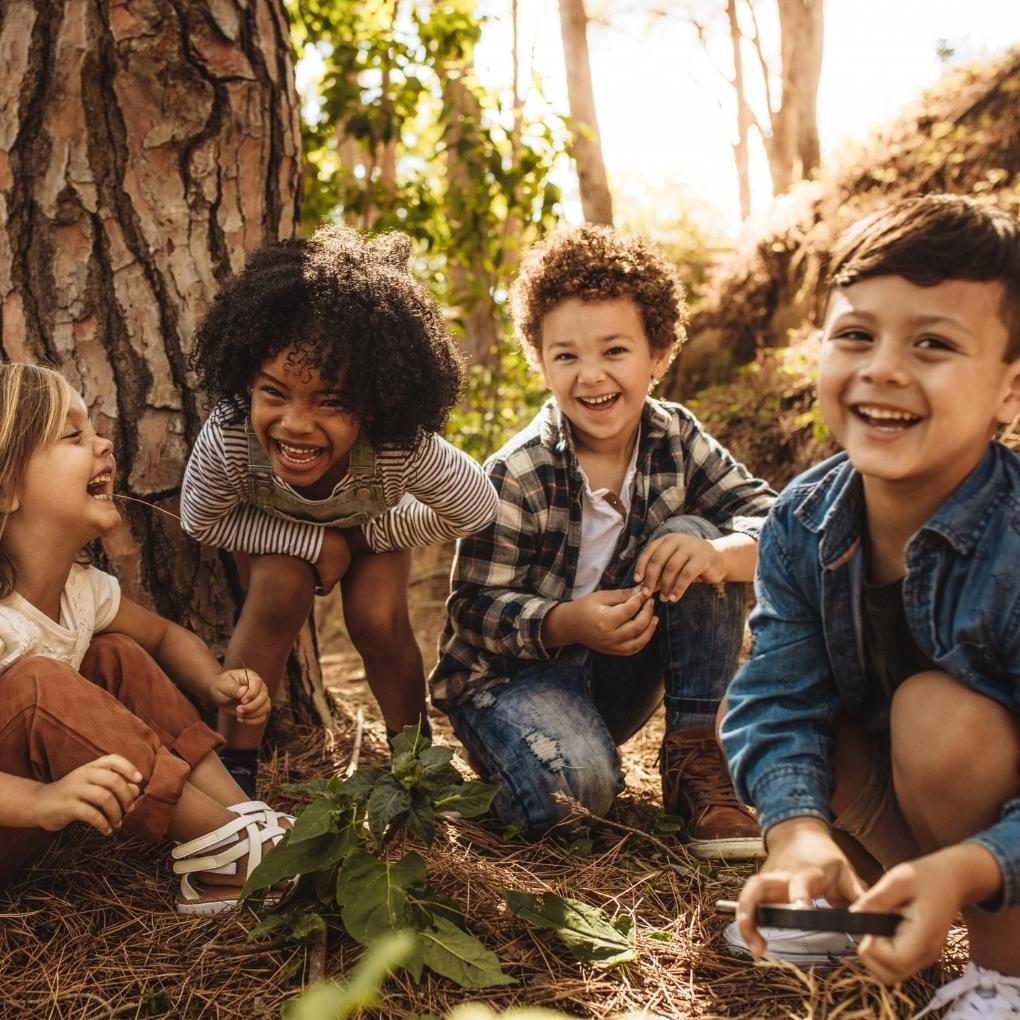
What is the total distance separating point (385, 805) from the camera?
168 centimetres

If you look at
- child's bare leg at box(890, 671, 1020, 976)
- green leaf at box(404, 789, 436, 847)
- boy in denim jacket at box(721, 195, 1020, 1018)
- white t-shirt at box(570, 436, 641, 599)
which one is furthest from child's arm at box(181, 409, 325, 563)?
child's bare leg at box(890, 671, 1020, 976)

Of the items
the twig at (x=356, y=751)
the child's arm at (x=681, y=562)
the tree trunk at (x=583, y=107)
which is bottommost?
the twig at (x=356, y=751)

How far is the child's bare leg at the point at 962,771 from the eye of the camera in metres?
1.37

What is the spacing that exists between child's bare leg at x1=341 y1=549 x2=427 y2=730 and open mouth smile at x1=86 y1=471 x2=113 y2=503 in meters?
0.65

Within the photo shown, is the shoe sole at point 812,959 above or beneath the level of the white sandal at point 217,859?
beneath

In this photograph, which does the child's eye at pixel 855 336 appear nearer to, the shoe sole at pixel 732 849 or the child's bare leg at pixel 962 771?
the child's bare leg at pixel 962 771

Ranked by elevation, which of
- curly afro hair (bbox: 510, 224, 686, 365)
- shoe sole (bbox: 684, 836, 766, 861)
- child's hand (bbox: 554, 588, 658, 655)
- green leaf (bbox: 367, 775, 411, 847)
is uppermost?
curly afro hair (bbox: 510, 224, 686, 365)

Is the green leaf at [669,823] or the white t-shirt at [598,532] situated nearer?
the green leaf at [669,823]

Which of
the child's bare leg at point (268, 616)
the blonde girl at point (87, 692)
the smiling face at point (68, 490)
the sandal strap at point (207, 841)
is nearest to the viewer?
the blonde girl at point (87, 692)

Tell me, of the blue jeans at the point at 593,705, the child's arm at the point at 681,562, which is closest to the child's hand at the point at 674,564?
the child's arm at the point at 681,562

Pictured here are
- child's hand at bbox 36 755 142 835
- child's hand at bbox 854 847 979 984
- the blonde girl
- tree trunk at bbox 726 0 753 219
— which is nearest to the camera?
child's hand at bbox 854 847 979 984

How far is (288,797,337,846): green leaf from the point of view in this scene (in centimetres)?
165

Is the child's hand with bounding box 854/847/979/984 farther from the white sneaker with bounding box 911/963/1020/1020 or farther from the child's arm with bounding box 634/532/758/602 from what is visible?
the child's arm with bounding box 634/532/758/602

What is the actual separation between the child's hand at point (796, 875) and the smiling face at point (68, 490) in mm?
1413
